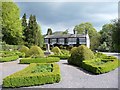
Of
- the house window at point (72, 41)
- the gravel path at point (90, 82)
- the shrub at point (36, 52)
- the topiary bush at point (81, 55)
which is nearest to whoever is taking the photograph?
the gravel path at point (90, 82)

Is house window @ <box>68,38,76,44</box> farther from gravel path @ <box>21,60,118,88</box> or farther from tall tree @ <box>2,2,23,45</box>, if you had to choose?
gravel path @ <box>21,60,118,88</box>

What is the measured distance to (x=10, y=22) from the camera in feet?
153

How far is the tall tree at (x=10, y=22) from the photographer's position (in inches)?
1806

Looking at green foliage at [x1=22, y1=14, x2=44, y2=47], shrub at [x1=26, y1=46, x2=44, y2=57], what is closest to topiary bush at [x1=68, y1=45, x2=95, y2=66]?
shrub at [x1=26, y1=46, x2=44, y2=57]

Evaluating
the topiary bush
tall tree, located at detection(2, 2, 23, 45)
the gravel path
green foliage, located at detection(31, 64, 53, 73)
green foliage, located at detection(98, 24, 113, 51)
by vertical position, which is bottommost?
the gravel path

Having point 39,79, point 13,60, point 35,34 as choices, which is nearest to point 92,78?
point 39,79

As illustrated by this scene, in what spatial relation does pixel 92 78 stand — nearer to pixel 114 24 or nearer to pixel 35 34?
pixel 114 24

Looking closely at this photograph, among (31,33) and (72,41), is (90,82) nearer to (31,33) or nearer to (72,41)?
(31,33)

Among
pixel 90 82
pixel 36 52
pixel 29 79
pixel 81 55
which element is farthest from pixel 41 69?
pixel 36 52

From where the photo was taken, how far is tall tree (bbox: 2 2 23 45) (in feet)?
151

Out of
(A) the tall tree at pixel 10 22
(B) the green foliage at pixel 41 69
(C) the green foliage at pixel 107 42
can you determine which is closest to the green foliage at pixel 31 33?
(A) the tall tree at pixel 10 22

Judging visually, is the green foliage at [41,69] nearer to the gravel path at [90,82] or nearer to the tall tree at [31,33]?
the gravel path at [90,82]

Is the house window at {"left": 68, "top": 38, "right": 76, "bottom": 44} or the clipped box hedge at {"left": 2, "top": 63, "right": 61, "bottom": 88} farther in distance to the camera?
the house window at {"left": 68, "top": 38, "right": 76, "bottom": 44}

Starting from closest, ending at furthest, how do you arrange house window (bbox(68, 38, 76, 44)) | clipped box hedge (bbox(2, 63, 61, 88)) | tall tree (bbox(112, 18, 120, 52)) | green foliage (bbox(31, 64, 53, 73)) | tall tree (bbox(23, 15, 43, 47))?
1. clipped box hedge (bbox(2, 63, 61, 88))
2. green foliage (bbox(31, 64, 53, 73))
3. tall tree (bbox(112, 18, 120, 52))
4. tall tree (bbox(23, 15, 43, 47))
5. house window (bbox(68, 38, 76, 44))
